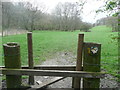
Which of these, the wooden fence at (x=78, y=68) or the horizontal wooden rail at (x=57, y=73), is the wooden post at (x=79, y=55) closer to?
the wooden fence at (x=78, y=68)

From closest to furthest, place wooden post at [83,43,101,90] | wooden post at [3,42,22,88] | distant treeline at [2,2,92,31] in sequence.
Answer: wooden post at [83,43,101,90], wooden post at [3,42,22,88], distant treeline at [2,2,92,31]

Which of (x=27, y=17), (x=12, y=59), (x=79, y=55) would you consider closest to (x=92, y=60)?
(x=79, y=55)

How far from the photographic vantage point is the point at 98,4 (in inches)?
86.9

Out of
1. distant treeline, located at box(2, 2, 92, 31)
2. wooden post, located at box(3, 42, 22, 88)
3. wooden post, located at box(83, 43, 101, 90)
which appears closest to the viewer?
wooden post, located at box(83, 43, 101, 90)

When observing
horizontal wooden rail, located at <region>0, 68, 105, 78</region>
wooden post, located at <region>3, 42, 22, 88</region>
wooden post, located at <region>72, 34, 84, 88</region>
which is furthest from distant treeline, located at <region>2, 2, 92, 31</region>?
horizontal wooden rail, located at <region>0, 68, 105, 78</region>

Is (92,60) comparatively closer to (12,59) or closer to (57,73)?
(57,73)

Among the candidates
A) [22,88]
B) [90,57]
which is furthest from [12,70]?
[90,57]

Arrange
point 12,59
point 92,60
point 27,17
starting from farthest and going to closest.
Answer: point 27,17 < point 12,59 < point 92,60

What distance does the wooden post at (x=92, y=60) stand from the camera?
154cm

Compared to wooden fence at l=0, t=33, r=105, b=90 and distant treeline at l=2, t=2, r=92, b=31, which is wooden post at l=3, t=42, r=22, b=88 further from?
distant treeline at l=2, t=2, r=92, b=31

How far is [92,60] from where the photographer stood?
1.57m

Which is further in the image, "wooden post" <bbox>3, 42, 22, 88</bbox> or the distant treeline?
the distant treeline

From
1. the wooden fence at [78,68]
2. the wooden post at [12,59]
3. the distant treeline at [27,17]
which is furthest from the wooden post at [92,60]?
the distant treeline at [27,17]

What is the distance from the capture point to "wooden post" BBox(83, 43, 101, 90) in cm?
154
